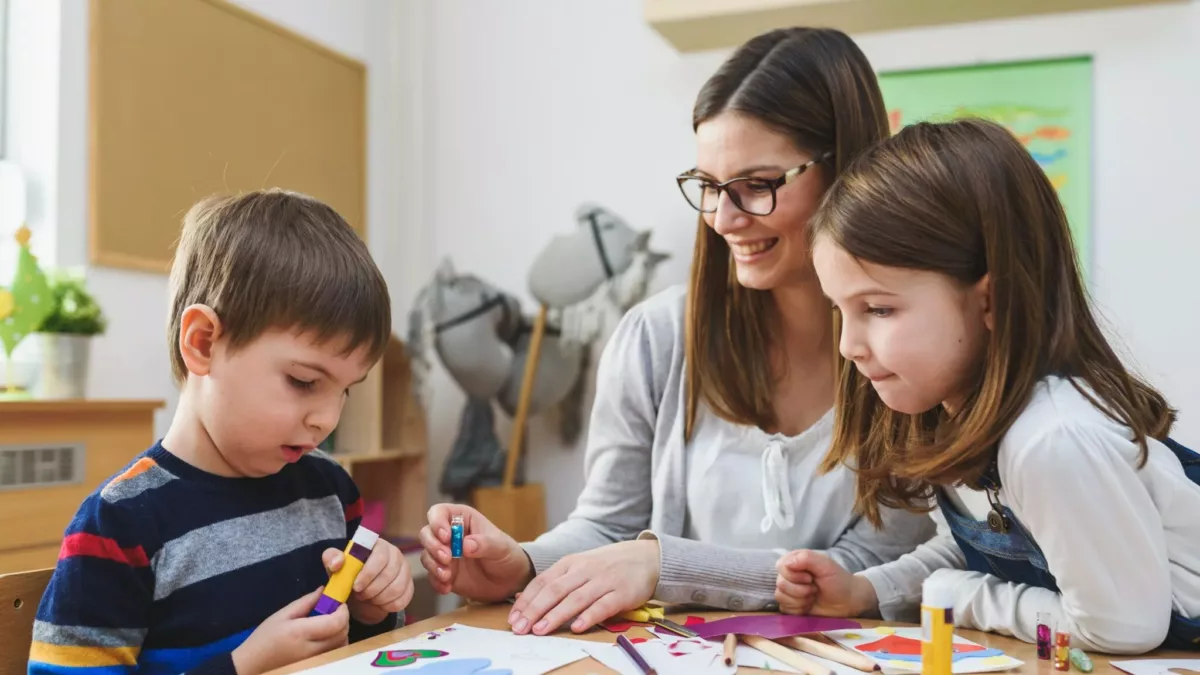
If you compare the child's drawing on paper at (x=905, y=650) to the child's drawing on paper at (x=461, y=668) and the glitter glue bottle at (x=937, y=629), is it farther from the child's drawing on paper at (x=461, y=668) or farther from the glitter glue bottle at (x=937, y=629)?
the child's drawing on paper at (x=461, y=668)

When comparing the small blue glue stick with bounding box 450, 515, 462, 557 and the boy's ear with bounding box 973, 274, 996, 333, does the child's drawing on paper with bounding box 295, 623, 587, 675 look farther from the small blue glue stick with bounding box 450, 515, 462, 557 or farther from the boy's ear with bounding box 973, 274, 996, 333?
the boy's ear with bounding box 973, 274, 996, 333

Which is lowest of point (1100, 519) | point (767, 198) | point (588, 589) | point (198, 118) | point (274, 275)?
point (588, 589)

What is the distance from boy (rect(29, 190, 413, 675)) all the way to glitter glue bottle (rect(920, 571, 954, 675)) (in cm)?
51

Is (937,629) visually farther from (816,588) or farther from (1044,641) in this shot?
(816,588)

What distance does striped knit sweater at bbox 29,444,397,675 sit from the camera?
2.69 feet

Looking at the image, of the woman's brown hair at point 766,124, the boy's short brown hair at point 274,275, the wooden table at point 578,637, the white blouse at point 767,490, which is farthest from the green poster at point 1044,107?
the boy's short brown hair at point 274,275

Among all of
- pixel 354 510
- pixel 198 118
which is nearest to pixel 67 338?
pixel 198 118

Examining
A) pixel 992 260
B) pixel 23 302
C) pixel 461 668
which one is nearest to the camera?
pixel 461 668

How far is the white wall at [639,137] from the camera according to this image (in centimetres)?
252

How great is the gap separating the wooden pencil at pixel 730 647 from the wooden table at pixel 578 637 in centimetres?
2

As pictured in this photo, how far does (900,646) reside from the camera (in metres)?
0.90

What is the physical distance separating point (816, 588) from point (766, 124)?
0.59m

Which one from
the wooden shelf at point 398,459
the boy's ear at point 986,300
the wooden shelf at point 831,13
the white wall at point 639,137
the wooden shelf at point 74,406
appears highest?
the wooden shelf at point 831,13

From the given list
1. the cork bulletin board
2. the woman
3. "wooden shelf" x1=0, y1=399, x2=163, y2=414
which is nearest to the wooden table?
the woman
